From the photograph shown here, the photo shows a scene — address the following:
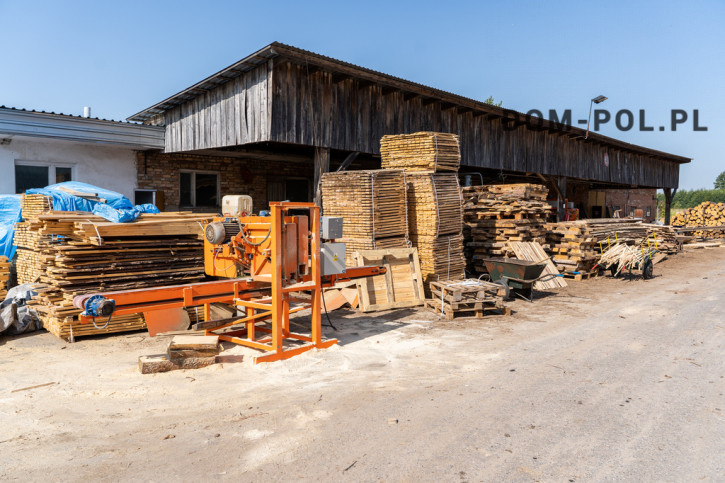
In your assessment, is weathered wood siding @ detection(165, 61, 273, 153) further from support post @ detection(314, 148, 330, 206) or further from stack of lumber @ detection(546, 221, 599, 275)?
stack of lumber @ detection(546, 221, 599, 275)

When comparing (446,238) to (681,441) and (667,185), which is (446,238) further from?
(667,185)

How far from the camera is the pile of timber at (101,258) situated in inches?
309

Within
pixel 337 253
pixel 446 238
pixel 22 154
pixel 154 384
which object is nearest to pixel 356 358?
pixel 337 253

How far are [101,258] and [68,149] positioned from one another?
24.1ft

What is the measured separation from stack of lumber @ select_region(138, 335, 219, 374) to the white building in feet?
30.3

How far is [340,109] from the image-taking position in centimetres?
1345

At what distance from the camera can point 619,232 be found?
19.1 metres

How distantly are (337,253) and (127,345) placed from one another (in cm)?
359

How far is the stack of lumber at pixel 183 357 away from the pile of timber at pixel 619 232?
13880mm

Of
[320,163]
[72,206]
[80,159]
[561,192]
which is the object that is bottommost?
[72,206]

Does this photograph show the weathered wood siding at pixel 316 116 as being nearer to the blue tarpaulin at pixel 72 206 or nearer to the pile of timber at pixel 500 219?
the pile of timber at pixel 500 219

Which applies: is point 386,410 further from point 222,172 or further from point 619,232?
point 619,232

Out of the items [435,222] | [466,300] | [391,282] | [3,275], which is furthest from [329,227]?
[3,275]

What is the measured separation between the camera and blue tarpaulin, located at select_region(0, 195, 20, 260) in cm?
1089
